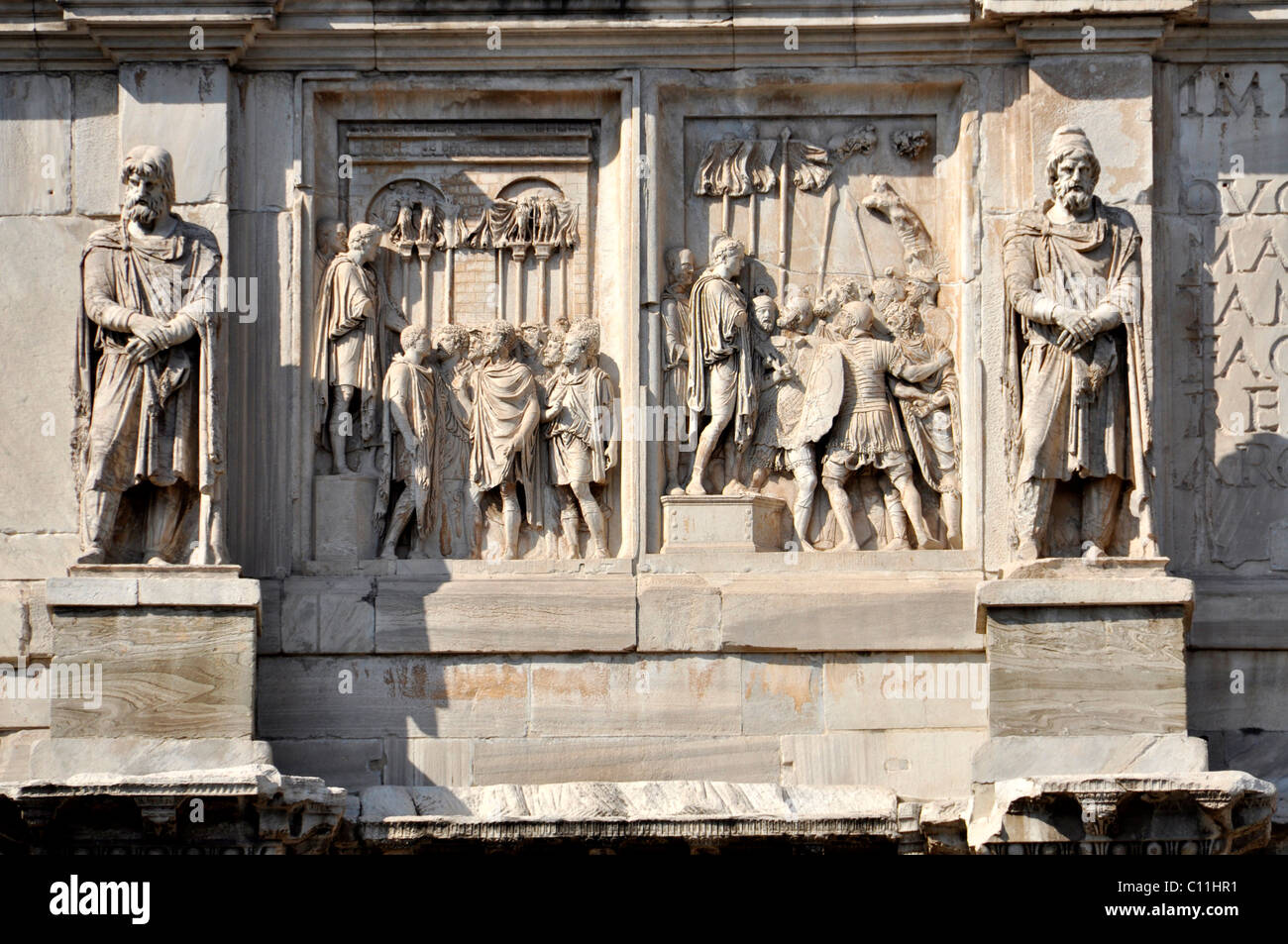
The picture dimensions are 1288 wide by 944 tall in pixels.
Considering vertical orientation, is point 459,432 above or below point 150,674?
above

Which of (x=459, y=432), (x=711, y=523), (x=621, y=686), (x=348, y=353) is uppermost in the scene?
(x=348, y=353)

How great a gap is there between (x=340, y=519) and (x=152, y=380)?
4.52 ft

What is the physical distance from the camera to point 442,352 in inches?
596

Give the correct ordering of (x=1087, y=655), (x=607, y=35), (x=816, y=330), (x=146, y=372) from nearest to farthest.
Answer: (x=1087, y=655), (x=146, y=372), (x=607, y=35), (x=816, y=330)

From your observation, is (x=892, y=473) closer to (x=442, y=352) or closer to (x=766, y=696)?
(x=766, y=696)

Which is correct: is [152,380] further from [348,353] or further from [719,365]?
[719,365]

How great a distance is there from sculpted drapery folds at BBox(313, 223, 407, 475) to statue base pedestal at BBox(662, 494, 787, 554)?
1.77m

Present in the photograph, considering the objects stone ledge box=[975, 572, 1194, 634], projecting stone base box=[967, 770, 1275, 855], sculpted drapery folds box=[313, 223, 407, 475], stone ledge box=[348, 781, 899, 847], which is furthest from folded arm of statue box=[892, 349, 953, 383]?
sculpted drapery folds box=[313, 223, 407, 475]

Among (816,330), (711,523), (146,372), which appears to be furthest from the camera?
(816,330)

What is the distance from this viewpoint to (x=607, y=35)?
15086 mm

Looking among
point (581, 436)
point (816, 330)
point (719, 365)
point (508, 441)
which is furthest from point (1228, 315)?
point (508, 441)

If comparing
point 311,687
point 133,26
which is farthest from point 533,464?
point 133,26

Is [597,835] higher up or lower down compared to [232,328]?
lower down
